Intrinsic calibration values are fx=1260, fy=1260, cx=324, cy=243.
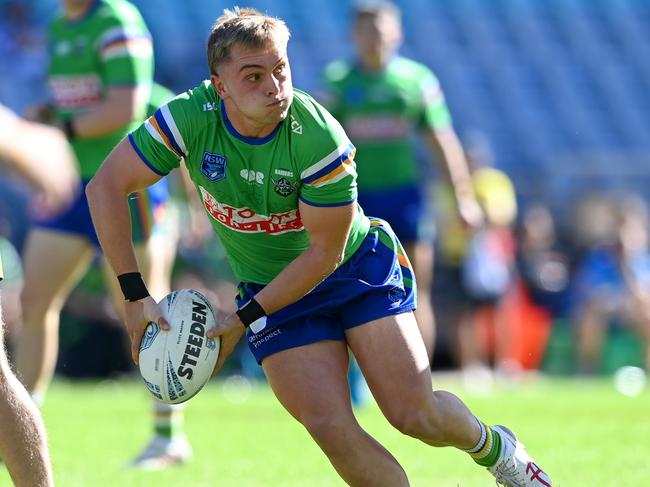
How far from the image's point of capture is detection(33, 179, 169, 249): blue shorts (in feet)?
23.0

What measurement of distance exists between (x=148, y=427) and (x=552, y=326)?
7.64 m

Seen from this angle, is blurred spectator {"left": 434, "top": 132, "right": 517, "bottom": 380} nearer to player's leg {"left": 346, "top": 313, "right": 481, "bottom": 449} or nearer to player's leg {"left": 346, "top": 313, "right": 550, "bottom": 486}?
player's leg {"left": 346, "top": 313, "right": 550, "bottom": 486}

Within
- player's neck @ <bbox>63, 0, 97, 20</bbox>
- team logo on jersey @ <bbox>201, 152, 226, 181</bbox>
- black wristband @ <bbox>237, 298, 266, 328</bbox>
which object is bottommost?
black wristband @ <bbox>237, 298, 266, 328</bbox>

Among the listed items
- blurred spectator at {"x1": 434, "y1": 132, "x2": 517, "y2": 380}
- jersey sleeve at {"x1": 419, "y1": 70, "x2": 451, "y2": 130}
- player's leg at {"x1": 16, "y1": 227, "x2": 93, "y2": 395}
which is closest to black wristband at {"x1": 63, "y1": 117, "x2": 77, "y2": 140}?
player's leg at {"x1": 16, "y1": 227, "x2": 93, "y2": 395}

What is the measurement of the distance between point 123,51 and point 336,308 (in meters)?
2.73

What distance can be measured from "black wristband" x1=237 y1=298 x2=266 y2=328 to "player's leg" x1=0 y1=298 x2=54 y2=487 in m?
0.83

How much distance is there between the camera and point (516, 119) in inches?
776

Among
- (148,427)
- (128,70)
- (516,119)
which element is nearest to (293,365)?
(128,70)

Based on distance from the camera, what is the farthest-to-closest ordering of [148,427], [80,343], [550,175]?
[550,175] < [80,343] < [148,427]

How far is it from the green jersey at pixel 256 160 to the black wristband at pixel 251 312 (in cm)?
35

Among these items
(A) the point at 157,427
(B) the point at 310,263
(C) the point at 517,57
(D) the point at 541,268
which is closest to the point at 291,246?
(B) the point at 310,263

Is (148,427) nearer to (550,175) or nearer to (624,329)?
(624,329)

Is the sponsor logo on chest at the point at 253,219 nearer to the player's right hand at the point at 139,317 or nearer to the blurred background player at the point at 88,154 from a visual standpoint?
the player's right hand at the point at 139,317

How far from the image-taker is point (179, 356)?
4602 millimetres
